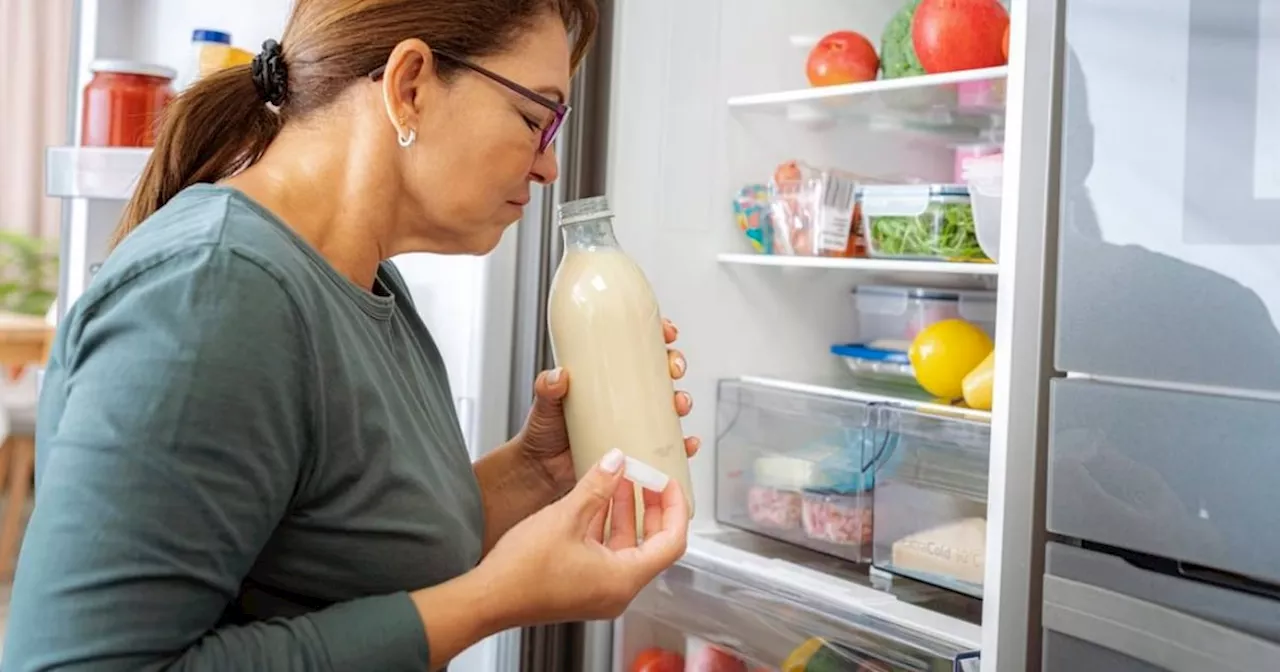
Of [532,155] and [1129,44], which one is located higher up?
[1129,44]

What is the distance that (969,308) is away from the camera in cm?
169

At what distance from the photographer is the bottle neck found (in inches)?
38.1

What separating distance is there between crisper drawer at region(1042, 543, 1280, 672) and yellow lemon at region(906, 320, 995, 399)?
0.39 m

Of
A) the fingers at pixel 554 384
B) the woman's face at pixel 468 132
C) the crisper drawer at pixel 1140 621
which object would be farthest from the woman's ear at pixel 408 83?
the crisper drawer at pixel 1140 621

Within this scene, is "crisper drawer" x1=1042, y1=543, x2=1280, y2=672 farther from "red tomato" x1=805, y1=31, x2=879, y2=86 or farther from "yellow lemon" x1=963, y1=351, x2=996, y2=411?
"red tomato" x1=805, y1=31, x2=879, y2=86

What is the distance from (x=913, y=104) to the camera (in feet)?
5.36

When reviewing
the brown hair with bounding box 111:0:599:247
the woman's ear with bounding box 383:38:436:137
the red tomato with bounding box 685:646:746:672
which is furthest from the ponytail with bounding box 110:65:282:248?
the red tomato with bounding box 685:646:746:672

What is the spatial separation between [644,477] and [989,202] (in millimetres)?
709

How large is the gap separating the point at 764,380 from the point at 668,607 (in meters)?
0.36

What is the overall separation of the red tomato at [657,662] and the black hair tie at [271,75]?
1.06 m

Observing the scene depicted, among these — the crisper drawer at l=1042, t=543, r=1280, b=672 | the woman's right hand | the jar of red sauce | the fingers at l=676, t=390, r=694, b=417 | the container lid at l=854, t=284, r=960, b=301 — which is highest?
the jar of red sauce

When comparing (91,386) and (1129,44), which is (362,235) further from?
(1129,44)

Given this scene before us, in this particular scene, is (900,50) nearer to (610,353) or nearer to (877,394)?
(877,394)

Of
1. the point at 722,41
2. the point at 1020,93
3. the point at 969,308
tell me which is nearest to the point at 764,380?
the point at 969,308
